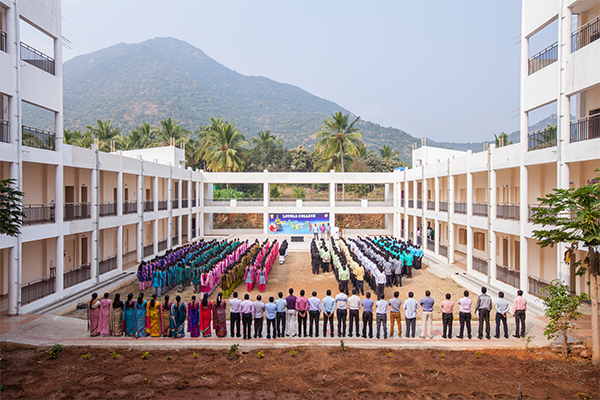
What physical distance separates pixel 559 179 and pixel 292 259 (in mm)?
14653

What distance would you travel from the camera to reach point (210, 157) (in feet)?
137

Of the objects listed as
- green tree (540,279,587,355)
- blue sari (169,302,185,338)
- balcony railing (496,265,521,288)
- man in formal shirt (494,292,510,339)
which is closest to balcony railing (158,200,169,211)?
blue sari (169,302,185,338)

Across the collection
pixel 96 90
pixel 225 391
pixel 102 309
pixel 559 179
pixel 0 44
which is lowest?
pixel 225 391

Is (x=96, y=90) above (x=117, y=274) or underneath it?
above

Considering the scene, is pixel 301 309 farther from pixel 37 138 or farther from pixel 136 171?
pixel 136 171

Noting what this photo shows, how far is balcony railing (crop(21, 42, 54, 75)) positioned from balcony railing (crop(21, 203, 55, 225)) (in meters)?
4.94

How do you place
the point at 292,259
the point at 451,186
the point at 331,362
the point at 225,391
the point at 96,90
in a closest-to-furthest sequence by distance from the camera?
the point at 225,391
the point at 331,362
the point at 451,186
the point at 292,259
the point at 96,90

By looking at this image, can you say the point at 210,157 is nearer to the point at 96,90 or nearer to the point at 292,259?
the point at 292,259

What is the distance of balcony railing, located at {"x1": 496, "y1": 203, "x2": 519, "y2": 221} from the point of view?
15.0m

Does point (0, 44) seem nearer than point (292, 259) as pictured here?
Yes

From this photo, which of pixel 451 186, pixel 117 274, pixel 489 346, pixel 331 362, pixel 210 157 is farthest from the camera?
pixel 210 157

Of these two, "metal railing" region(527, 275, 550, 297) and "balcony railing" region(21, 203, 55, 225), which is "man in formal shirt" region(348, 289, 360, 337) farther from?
"balcony railing" region(21, 203, 55, 225)

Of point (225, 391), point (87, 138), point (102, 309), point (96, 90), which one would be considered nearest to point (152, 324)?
point (102, 309)

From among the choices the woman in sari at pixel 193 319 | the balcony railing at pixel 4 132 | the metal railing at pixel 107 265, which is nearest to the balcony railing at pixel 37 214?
the balcony railing at pixel 4 132
